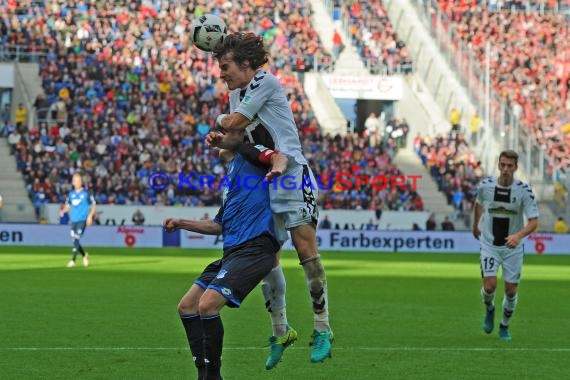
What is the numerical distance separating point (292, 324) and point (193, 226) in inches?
246

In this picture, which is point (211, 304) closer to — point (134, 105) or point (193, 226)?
point (193, 226)

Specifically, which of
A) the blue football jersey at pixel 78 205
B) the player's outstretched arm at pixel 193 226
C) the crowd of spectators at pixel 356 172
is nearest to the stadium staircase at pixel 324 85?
the crowd of spectators at pixel 356 172

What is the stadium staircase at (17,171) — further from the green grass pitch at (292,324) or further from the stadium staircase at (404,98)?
the green grass pitch at (292,324)

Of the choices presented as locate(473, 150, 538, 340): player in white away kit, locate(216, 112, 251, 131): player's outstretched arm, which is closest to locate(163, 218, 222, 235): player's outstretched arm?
locate(216, 112, 251, 131): player's outstretched arm

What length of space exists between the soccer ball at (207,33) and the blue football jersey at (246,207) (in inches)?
55.4

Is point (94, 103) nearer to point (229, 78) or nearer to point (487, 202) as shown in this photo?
point (487, 202)

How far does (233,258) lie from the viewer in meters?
8.33

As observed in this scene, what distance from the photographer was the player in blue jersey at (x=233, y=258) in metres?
8.19

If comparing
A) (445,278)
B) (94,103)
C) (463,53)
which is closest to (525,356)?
(445,278)

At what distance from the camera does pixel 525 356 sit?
11.9m

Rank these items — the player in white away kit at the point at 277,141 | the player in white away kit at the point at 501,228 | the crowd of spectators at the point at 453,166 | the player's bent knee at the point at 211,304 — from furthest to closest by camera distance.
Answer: the crowd of spectators at the point at 453,166 < the player in white away kit at the point at 501,228 < the player in white away kit at the point at 277,141 < the player's bent knee at the point at 211,304

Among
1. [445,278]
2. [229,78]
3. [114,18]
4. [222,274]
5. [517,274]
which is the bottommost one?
[445,278]

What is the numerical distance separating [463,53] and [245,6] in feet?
34.4

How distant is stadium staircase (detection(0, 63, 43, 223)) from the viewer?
135ft
